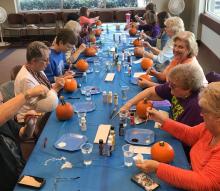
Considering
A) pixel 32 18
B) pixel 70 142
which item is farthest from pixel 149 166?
pixel 32 18

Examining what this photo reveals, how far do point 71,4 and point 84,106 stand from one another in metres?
8.17

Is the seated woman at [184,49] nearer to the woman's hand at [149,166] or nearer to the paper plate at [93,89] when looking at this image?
the paper plate at [93,89]

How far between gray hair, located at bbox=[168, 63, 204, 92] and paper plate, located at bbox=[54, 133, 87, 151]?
0.85 metres

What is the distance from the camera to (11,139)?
82.8 inches

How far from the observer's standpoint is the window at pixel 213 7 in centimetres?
765

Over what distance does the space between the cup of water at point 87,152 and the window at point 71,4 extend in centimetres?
879

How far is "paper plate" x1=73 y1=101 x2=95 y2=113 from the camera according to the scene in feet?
8.34

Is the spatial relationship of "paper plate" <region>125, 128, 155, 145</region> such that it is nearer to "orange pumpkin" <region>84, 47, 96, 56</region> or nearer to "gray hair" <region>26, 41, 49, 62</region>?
"gray hair" <region>26, 41, 49, 62</region>

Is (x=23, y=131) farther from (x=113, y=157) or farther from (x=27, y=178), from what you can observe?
(x=113, y=157)

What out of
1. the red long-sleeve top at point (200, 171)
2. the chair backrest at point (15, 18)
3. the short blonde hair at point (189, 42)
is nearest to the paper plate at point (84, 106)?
the red long-sleeve top at point (200, 171)

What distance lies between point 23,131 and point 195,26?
24.7 ft

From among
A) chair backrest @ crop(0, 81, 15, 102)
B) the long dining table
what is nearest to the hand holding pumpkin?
the long dining table

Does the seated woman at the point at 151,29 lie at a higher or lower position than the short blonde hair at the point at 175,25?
lower

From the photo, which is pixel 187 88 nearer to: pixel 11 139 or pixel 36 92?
pixel 36 92
